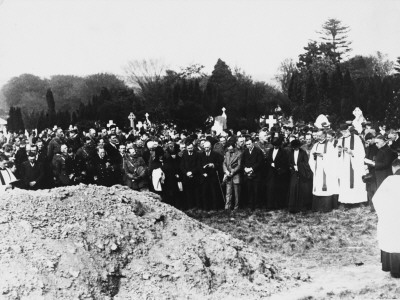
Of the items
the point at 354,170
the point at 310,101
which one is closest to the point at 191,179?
the point at 354,170

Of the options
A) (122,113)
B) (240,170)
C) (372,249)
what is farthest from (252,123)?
(372,249)

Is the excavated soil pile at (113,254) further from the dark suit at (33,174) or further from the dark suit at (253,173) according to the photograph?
the dark suit at (253,173)

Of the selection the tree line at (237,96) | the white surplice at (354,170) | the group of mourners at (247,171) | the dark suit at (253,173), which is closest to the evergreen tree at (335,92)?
the tree line at (237,96)

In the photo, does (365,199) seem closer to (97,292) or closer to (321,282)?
(321,282)

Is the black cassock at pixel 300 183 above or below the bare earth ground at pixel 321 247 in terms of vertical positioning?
above

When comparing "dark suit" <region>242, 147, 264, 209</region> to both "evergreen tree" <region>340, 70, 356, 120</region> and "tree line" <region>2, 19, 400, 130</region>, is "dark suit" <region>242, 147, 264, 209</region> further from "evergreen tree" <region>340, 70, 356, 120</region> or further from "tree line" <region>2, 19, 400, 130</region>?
"evergreen tree" <region>340, 70, 356, 120</region>

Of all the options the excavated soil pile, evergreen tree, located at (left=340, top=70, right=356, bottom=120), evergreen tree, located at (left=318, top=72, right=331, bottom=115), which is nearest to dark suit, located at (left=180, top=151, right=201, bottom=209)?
the excavated soil pile
